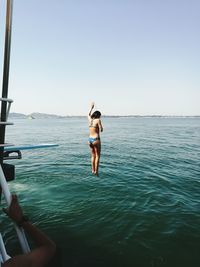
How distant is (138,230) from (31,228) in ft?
22.2

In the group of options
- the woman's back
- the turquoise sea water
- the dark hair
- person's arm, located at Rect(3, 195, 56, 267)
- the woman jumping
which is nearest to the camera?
person's arm, located at Rect(3, 195, 56, 267)

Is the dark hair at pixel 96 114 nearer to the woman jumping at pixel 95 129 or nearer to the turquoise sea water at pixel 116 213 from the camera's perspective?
the woman jumping at pixel 95 129

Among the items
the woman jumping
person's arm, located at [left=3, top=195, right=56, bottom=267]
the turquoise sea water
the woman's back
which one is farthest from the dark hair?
person's arm, located at [left=3, top=195, right=56, bottom=267]

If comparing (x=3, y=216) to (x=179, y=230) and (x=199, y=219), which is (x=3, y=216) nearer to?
(x=179, y=230)

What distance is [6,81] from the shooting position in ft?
13.3

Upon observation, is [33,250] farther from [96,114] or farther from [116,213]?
[116,213]

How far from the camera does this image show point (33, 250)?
3041 millimetres

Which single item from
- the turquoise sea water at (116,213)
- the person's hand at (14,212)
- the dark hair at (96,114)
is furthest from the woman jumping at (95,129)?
the person's hand at (14,212)

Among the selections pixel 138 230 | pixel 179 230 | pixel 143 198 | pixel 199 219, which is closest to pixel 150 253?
pixel 138 230

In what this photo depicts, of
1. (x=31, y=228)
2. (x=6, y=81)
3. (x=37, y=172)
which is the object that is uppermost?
(x=6, y=81)

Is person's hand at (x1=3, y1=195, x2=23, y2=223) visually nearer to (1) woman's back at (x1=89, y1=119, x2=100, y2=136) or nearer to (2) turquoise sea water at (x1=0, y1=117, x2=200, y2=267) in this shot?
(2) turquoise sea water at (x1=0, y1=117, x2=200, y2=267)

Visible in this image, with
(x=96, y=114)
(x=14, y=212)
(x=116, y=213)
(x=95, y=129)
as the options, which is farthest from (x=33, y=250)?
(x=116, y=213)

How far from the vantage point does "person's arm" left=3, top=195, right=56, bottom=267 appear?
289cm

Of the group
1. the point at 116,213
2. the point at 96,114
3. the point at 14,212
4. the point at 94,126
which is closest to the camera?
the point at 14,212
